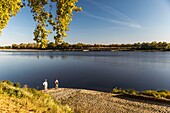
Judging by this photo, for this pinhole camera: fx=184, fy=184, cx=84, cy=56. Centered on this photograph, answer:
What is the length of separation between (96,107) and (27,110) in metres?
11.5

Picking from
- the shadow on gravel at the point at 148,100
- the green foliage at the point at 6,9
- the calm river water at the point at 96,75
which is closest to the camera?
the green foliage at the point at 6,9

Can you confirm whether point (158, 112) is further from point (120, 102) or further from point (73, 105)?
point (73, 105)

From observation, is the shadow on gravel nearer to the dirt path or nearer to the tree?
the dirt path

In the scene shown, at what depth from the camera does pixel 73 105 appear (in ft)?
69.6

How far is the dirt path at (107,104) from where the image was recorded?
19.2 m

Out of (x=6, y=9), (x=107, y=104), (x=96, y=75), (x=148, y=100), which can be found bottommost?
(x=96, y=75)

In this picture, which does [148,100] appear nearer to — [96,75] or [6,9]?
[6,9]

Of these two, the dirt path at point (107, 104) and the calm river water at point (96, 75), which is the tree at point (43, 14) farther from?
the calm river water at point (96, 75)

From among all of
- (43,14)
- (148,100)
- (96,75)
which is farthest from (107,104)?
(96,75)

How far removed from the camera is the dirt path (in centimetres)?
1915

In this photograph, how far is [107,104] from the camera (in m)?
21.5

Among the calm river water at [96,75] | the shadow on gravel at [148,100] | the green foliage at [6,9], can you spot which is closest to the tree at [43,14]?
the green foliage at [6,9]

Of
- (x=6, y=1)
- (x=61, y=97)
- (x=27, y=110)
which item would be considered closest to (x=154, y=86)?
(x=61, y=97)

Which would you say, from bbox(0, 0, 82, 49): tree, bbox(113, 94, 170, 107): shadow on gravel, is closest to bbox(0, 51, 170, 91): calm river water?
bbox(113, 94, 170, 107): shadow on gravel
